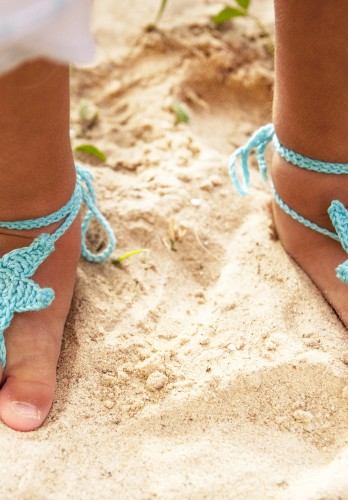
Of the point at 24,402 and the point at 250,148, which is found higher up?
the point at 250,148

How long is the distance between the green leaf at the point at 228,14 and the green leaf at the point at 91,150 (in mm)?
604

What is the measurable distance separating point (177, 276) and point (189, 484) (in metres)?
0.52

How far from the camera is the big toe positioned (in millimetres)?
988

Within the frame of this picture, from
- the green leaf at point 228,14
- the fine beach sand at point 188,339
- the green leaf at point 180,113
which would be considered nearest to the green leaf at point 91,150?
the fine beach sand at point 188,339

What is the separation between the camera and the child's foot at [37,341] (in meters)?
1.00

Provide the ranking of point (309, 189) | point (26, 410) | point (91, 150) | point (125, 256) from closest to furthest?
point (26, 410) → point (309, 189) → point (125, 256) → point (91, 150)

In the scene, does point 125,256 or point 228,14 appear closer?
point 125,256

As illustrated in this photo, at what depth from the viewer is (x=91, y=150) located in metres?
1.59

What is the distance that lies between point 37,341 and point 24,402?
0.38 feet

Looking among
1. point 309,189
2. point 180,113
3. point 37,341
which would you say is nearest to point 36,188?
point 37,341

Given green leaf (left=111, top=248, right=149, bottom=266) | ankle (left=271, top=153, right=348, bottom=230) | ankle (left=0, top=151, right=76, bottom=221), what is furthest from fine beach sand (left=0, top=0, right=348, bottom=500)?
ankle (left=0, top=151, right=76, bottom=221)

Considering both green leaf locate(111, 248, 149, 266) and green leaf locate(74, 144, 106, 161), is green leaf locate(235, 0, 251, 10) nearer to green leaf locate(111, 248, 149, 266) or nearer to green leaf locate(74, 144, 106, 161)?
green leaf locate(74, 144, 106, 161)

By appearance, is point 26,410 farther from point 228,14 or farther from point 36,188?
point 228,14

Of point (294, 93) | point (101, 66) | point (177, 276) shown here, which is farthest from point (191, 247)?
point (101, 66)
